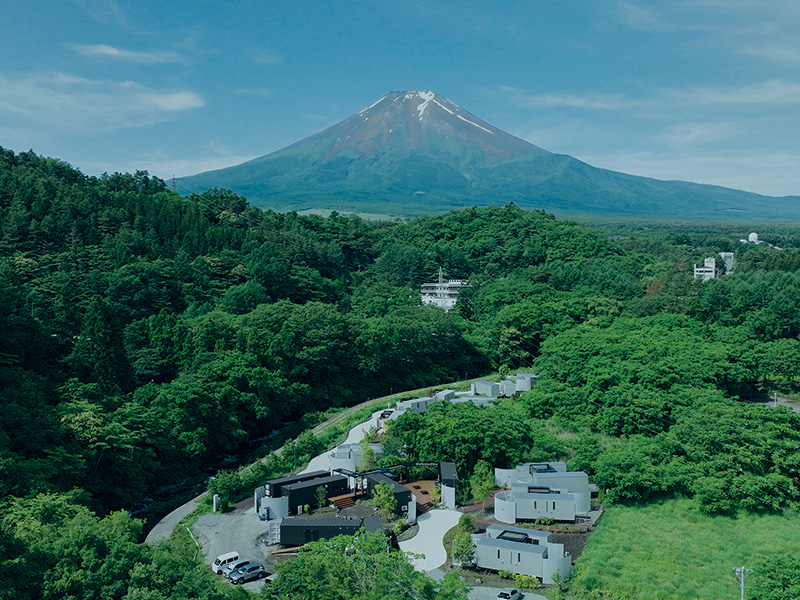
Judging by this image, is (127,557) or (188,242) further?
(188,242)

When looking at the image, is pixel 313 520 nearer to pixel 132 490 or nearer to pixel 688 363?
pixel 132 490

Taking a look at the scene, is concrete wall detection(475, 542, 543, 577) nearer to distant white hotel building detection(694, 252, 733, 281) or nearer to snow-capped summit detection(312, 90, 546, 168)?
distant white hotel building detection(694, 252, 733, 281)

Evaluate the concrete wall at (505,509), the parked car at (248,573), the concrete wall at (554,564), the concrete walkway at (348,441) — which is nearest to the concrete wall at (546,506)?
the concrete wall at (505,509)

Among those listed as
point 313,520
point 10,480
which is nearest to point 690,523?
point 313,520

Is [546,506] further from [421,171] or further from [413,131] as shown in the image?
[413,131]

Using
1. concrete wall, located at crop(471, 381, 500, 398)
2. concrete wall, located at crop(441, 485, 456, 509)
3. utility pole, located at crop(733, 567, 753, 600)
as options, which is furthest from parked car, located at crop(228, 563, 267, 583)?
concrete wall, located at crop(471, 381, 500, 398)

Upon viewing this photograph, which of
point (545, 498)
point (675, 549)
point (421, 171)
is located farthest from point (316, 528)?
point (421, 171)
